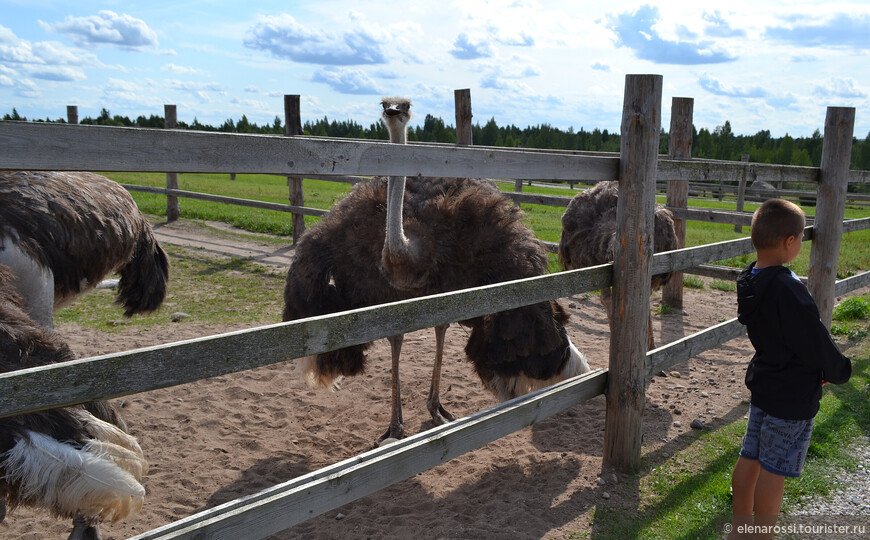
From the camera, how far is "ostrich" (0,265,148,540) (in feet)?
7.63

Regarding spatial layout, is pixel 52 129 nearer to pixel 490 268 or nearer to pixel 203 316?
pixel 490 268

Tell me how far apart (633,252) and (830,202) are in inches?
99.3

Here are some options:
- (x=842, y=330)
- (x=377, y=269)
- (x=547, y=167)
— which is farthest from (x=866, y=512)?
(x=842, y=330)

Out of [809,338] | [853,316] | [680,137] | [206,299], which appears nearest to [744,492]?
[809,338]

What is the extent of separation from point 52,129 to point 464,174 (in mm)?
1428

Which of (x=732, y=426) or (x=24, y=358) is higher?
(x=24, y=358)

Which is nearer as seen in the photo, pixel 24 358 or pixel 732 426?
pixel 24 358

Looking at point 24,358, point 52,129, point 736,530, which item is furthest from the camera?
point 736,530

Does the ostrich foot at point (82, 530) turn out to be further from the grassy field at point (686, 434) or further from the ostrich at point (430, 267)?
the grassy field at point (686, 434)

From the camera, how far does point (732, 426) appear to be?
4531 mm

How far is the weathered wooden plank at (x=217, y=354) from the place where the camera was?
5.46ft

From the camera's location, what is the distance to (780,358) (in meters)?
2.69

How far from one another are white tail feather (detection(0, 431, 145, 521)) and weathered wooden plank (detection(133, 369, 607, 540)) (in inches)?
21.1

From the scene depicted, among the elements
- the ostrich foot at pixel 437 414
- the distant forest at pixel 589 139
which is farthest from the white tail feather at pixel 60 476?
the distant forest at pixel 589 139
